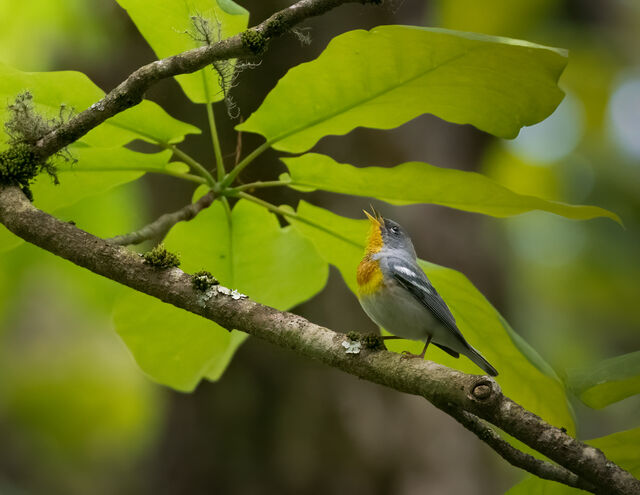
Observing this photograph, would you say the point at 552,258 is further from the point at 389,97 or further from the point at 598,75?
the point at 389,97

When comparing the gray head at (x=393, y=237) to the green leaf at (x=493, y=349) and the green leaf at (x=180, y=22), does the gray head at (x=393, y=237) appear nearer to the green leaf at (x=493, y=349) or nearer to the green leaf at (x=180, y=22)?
the green leaf at (x=493, y=349)

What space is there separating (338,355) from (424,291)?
0.49m

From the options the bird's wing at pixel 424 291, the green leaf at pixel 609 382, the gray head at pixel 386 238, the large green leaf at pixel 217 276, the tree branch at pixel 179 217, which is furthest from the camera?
the gray head at pixel 386 238

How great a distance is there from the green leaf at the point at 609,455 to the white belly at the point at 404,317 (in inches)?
14.8

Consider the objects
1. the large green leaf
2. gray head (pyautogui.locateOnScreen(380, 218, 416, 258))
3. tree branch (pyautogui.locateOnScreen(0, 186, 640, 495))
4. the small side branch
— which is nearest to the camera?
tree branch (pyautogui.locateOnScreen(0, 186, 640, 495))

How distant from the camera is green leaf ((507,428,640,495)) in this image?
1.48 m

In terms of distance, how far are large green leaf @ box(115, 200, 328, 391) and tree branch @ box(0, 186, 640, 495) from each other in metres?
0.43

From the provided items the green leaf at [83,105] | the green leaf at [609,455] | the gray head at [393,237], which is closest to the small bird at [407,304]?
the gray head at [393,237]

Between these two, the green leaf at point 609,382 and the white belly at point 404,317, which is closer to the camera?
the green leaf at point 609,382

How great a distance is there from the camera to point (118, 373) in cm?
626

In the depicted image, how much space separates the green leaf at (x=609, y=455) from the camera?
148 cm

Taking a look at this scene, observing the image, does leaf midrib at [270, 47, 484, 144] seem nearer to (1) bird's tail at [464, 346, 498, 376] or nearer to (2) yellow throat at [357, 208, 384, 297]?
(2) yellow throat at [357, 208, 384, 297]

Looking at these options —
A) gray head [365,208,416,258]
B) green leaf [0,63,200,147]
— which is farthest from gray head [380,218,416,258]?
green leaf [0,63,200,147]

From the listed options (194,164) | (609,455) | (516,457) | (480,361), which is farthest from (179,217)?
(609,455)
